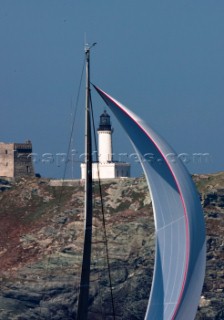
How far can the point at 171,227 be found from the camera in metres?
43.5

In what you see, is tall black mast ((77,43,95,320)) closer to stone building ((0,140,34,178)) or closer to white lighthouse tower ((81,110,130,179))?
white lighthouse tower ((81,110,130,179))

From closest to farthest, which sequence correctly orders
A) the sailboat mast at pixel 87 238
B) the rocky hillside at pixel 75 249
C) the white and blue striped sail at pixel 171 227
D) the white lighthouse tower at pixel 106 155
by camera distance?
the white and blue striped sail at pixel 171 227 < the sailboat mast at pixel 87 238 < the rocky hillside at pixel 75 249 < the white lighthouse tower at pixel 106 155

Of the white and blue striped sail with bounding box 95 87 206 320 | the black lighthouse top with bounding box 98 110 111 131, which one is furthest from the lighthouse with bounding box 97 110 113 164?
the white and blue striped sail with bounding box 95 87 206 320

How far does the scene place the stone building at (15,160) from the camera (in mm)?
98312

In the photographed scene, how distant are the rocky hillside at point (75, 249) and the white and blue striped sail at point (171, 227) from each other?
3801 centimetres

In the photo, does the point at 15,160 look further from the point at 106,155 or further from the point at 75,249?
the point at 75,249

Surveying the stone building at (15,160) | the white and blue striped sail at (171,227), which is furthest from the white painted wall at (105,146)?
the white and blue striped sail at (171,227)

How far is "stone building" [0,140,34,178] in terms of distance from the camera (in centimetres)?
9831

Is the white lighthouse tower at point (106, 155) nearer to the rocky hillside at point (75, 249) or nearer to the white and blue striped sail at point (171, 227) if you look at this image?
the rocky hillside at point (75, 249)

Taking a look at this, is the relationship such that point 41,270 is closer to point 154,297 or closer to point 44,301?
point 44,301

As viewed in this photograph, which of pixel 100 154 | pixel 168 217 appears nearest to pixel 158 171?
pixel 168 217

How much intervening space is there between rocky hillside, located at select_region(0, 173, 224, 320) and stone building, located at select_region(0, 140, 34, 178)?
1582mm

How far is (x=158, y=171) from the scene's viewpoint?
43750mm

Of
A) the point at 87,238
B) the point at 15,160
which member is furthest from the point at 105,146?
the point at 87,238
